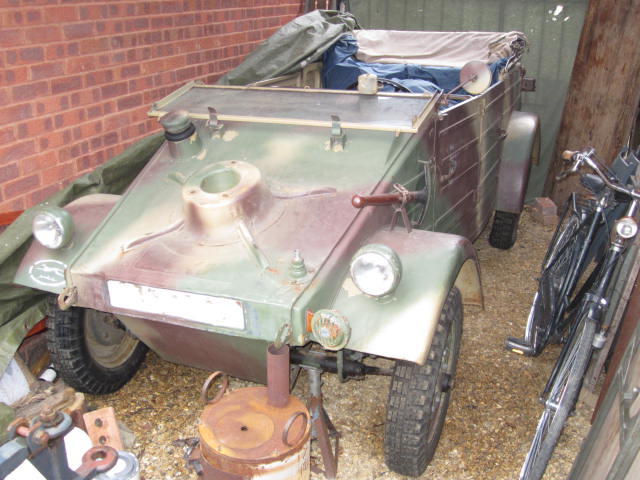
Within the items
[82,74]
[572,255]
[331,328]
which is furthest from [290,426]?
[82,74]

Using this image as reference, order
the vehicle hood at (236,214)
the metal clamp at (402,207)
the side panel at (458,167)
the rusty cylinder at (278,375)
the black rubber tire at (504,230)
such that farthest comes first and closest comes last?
the black rubber tire at (504,230)
the side panel at (458,167)
the metal clamp at (402,207)
the vehicle hood at (236,214)
the rusty cylinder at (278,375)

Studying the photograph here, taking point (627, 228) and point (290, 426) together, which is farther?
point (627, 228)

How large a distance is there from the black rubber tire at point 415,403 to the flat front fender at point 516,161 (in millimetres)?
2427

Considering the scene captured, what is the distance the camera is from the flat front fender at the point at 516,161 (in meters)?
5.00

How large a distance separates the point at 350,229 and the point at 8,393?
1.96 meters

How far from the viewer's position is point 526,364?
3.90 m

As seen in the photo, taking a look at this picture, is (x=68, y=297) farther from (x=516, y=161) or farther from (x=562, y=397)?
(x=516, y=161)

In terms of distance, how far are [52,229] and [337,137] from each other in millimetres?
1414

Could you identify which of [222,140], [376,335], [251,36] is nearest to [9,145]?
[222,140]

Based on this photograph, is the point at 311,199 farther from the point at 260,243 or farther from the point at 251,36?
the point at 251,36

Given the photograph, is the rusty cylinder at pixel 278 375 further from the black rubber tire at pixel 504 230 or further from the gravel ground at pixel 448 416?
the black rubber tire at pixel 504 230

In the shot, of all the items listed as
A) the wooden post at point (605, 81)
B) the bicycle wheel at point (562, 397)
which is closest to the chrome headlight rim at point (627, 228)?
the bicycle wheel at point (562, 397)

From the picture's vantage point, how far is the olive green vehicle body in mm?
2484

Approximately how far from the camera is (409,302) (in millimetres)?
2484
